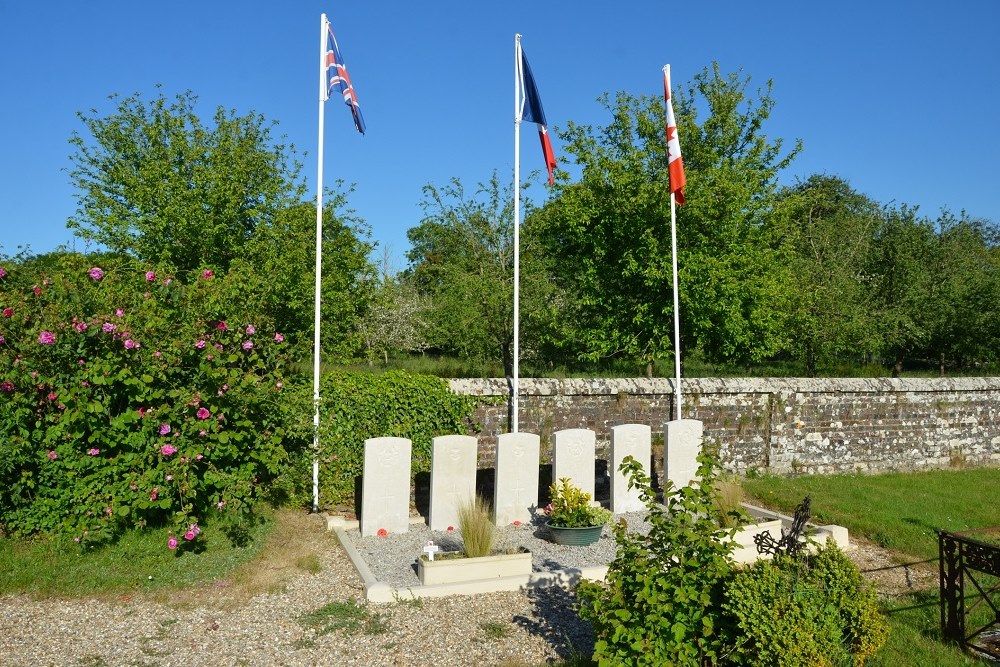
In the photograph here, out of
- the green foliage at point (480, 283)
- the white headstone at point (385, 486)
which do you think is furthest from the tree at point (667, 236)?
the white headstone at point (385, 486)

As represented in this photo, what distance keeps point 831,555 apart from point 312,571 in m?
4.87

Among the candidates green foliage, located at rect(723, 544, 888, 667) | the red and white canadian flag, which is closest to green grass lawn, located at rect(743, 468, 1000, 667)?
green foliage, located at rect(723, 544, 888, 667)

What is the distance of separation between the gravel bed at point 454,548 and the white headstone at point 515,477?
18cm

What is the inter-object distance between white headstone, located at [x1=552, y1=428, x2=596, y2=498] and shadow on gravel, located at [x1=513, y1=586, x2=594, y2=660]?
2571 millimetres

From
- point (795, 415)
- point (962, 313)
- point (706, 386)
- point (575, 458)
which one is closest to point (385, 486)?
point (575, 458)

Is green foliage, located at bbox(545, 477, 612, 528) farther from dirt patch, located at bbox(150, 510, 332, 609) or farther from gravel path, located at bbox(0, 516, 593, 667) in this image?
dirt patch, located at bbox(150, 510, 332, 609)

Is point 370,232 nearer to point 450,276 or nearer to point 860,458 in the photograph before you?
point 450,276

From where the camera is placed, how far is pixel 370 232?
17328 mm

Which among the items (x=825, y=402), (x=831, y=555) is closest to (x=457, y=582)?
(x=831, y=555)

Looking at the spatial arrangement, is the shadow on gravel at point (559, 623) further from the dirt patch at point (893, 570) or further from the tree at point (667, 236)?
the tree at point (667, 236)

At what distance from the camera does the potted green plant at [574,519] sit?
27.0 feet

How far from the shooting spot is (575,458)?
938 cm

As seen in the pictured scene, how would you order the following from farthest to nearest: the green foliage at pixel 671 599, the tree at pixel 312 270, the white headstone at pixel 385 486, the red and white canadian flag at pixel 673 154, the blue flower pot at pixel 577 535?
the tree at pixel 312 270
the red and white canadian flag at pixel 673 154
the white headstone at pixel 385 486
the blue flower pot at pixel 577 535
the green foliage at pixel 671 599

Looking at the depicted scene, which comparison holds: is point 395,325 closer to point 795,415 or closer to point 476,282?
point 476,282
